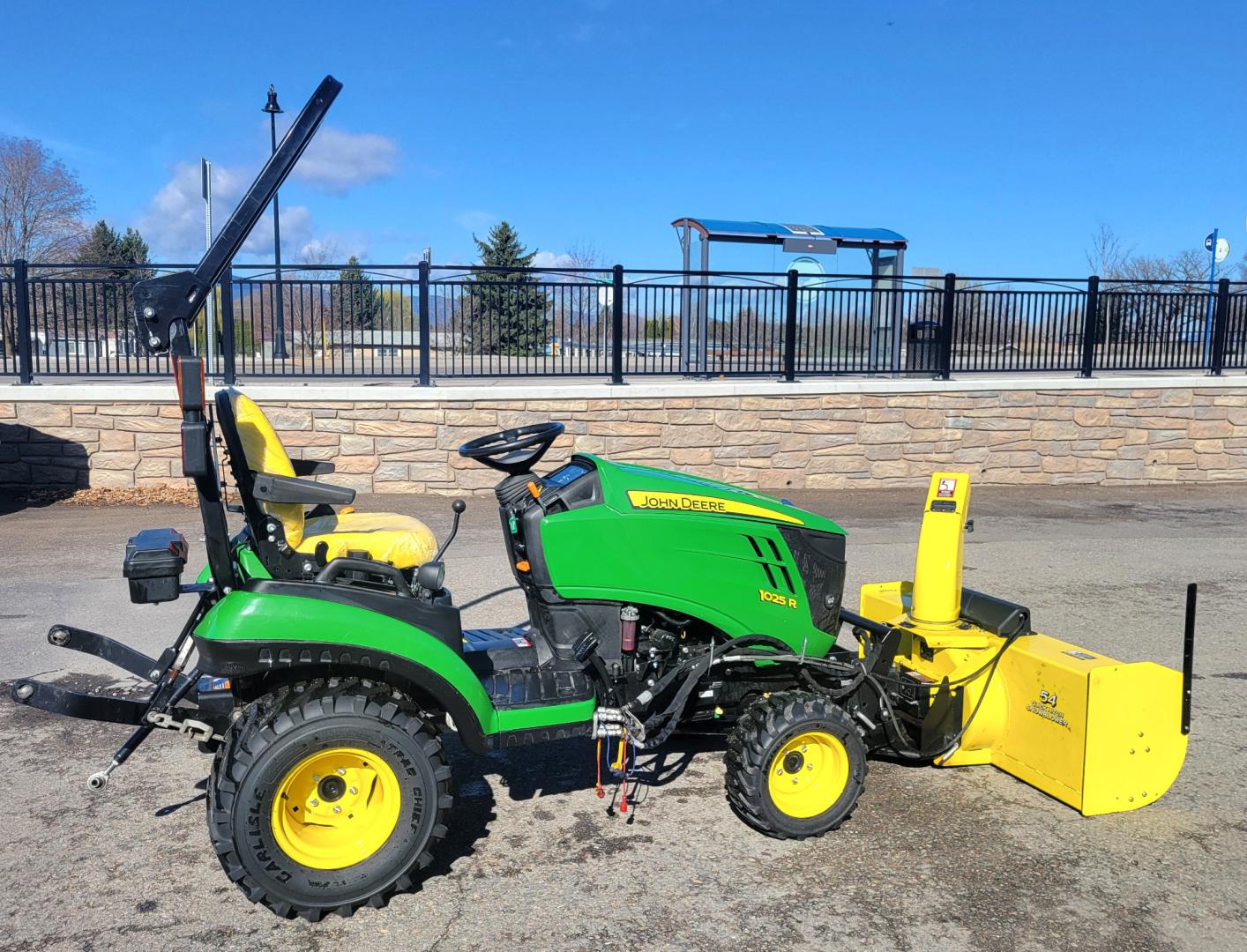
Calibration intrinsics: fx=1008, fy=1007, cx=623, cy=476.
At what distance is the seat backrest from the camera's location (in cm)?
402

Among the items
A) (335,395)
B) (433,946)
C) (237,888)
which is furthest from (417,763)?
(335,395)

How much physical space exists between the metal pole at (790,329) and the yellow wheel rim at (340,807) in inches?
346

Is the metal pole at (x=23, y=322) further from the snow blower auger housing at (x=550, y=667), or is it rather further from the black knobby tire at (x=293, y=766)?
the black knobby tire at (x=293, y=766)

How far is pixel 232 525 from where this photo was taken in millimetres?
7133

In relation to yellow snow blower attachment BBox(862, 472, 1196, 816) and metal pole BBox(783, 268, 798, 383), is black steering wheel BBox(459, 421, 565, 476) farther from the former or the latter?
metal pole BBox(783, 268, 798, 383)

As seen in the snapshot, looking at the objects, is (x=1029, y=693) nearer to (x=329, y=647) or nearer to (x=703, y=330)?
(x=329, y=647)

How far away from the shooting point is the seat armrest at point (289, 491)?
3398mm

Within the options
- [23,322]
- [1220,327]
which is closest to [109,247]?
[23,322]

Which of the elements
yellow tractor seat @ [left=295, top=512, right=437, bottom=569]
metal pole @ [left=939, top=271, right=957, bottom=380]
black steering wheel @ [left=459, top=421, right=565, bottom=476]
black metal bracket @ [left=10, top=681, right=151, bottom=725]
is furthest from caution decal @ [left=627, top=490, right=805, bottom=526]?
metal pole @ [left=939, top=271, right=957, bottom=380]

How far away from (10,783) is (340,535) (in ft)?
5.11

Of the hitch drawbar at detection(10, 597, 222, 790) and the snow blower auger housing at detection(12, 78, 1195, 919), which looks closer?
the snow blower auger housing at detection(12, 78, 1195, 919)

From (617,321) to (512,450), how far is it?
7.27m

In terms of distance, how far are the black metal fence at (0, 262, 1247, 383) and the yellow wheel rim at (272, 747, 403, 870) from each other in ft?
24.8

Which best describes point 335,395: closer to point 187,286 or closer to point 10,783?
point 10,783
